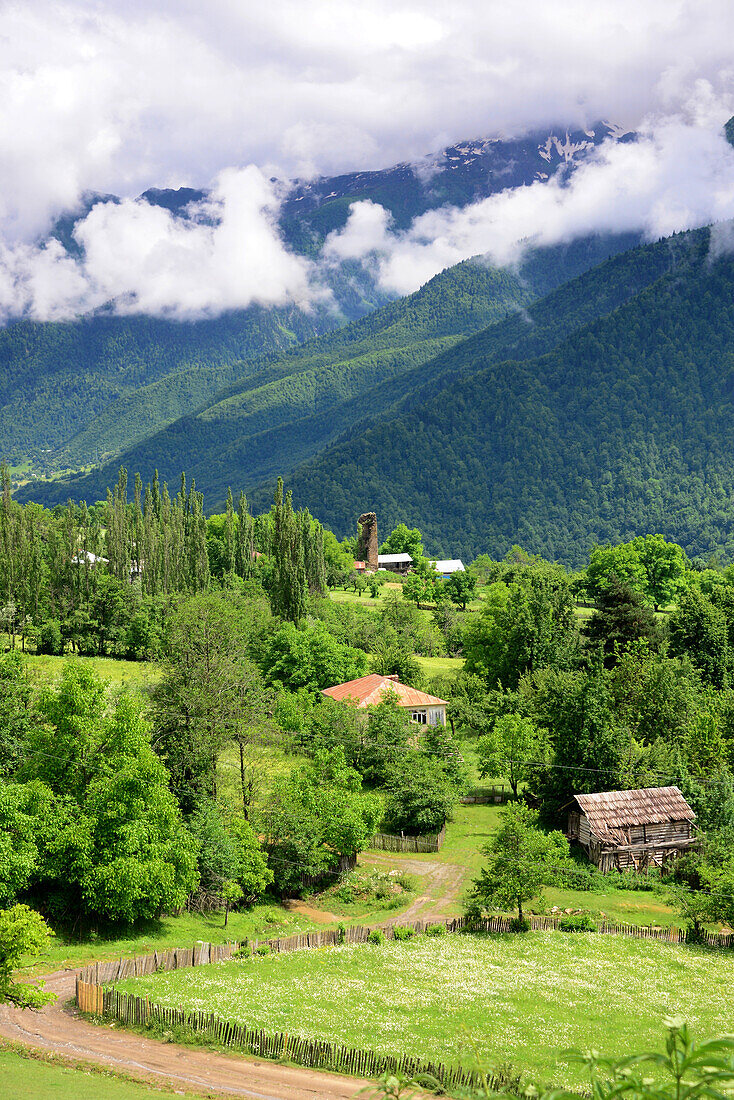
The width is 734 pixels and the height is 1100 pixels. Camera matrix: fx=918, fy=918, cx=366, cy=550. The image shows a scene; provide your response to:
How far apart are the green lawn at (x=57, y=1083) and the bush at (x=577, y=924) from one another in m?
21.7

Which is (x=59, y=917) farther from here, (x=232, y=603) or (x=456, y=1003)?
(x=232, y=603)

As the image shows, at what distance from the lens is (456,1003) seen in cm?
2933

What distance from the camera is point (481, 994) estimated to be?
99.8ft

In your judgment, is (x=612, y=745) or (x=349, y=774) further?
(x=612, y=745)

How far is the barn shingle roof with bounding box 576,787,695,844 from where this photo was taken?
49.6m

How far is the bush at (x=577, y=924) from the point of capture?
39250 millimetres

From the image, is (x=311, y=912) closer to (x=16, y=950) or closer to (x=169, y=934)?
(x=169, y=934)

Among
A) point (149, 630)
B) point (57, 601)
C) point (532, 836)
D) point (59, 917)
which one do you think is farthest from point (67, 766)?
point (57, 601)

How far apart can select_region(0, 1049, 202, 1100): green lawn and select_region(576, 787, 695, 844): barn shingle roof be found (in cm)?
3201

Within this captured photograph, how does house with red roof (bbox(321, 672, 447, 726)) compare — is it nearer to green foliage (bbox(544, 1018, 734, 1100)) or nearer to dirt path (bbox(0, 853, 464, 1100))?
dirt path (bbox(0, 853, 464, 1100))

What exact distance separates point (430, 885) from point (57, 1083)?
2604cm

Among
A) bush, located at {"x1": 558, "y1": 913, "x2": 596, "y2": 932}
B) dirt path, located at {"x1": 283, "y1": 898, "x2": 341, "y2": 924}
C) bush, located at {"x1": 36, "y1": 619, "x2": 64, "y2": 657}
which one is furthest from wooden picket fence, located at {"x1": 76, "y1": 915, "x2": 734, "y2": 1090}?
bush, located at {"x1": 36, "y1": 619, "x2": 64, "y2": 657}

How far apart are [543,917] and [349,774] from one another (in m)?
14.1

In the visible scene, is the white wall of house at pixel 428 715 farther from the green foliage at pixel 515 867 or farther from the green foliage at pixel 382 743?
the green foliage at pixel 515 867
